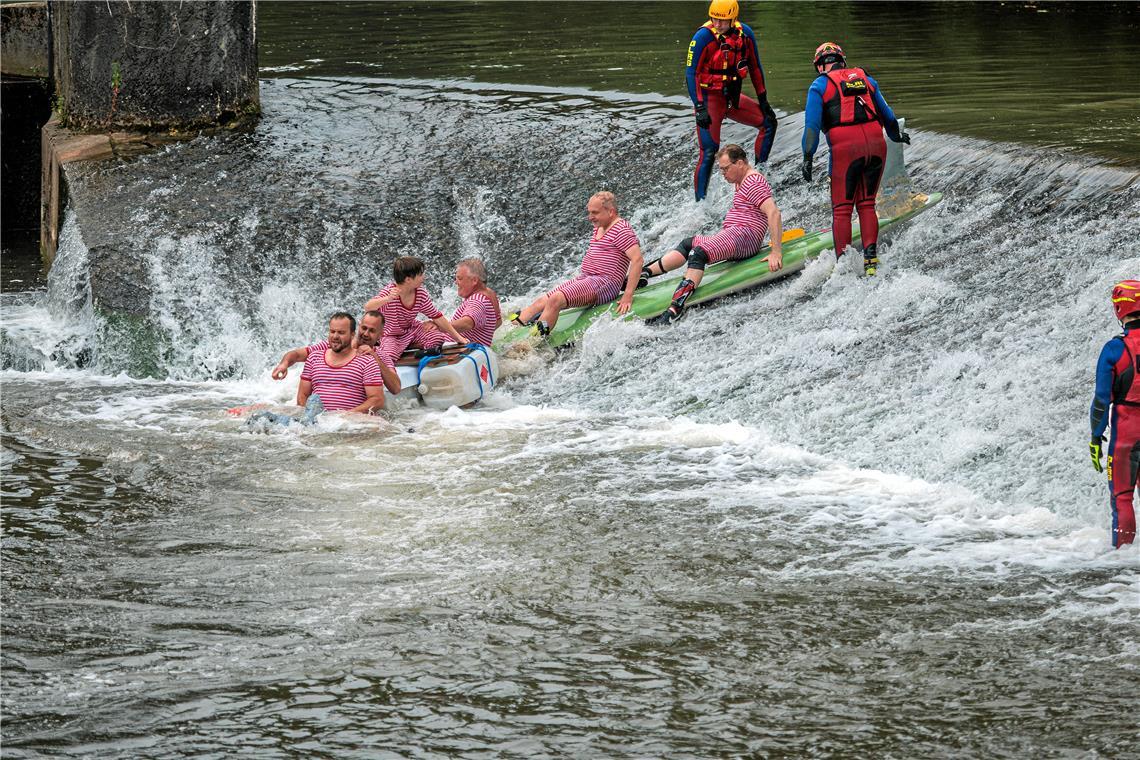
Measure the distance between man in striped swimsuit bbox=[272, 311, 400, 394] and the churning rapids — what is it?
34 cm

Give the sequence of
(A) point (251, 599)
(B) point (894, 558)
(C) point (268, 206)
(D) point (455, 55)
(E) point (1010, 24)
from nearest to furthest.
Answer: (A) point (251, 599)
(B) point (894, 558)
(C) point (268, 206)
(D) point (455, 55)
(E) point (1010, 24)

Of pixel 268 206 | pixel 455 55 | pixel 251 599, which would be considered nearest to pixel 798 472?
pixel 251 599

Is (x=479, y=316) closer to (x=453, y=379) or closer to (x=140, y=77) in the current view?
(x=453, y=379)

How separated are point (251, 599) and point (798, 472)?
3.34 metres

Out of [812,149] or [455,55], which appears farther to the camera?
[455,55]

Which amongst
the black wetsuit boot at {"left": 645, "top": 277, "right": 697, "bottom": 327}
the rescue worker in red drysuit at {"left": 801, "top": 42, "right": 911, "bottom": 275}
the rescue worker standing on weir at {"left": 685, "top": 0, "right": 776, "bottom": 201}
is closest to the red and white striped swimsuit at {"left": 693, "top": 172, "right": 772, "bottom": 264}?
the black wetsuit boot at {"left": 645, "top": 277, "right": 697, "bottom": 327}

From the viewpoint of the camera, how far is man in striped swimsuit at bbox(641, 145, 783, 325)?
10.9m

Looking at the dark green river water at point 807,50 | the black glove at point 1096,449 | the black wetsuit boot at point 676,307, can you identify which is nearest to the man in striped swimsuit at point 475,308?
the black wetsuit boot at point 676,307

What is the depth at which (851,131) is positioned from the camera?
10.3 meters

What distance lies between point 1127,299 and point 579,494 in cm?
304

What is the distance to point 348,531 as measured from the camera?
7.40 m

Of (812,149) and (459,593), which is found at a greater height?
(812,149)

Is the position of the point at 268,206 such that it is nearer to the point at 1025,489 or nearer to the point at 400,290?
the point at 400,290

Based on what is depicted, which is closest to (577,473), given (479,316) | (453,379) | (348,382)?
(453,379)
